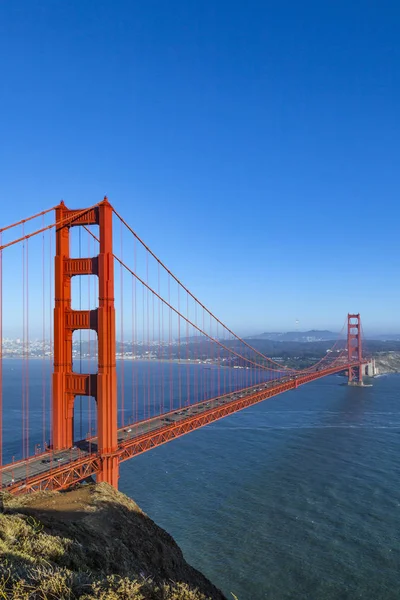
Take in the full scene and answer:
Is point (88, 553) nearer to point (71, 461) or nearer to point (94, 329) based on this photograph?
point (71, 461)

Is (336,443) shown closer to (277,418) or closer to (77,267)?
(277,418)

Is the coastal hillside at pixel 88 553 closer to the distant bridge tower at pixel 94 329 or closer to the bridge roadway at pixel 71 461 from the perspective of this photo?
the bridge roadway at pixel 71 461

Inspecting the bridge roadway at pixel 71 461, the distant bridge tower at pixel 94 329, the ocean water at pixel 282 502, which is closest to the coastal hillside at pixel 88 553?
the bridge roadway at pixel 71 461

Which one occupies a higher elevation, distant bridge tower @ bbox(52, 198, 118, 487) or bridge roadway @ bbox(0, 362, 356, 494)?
distant bridge tower @ bbox(52, 198, 118, 487)

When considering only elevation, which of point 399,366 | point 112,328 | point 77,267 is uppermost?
point 77,267

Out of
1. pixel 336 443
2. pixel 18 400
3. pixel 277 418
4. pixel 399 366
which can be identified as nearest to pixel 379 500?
pixel 336 443

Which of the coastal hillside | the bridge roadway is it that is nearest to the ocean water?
the bridge roadway

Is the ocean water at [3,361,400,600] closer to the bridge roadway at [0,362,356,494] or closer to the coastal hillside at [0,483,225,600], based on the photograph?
the bridge roadway at [0,362,356,494]
